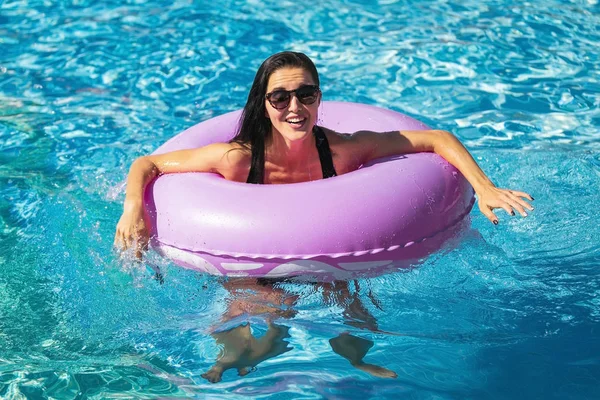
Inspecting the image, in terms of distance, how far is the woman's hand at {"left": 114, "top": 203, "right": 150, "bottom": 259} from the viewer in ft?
12.5

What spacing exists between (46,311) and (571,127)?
409 centimetres

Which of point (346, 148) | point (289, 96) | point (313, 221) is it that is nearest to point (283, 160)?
point (346, 148)

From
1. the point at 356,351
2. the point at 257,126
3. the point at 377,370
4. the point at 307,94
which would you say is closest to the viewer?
the point at 377,370

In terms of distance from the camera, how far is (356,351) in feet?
12.4

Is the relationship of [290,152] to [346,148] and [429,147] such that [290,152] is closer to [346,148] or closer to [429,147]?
[346,148]

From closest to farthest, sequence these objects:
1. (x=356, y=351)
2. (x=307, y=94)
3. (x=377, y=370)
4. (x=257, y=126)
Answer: (x=377, y=370) → (x=356, y=351) → (x=307, y=94) → (x=257, y=126)

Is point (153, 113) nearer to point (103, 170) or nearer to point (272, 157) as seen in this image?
point (103, 170)

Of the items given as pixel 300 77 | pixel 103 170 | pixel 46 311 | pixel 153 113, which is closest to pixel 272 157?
pixel 300 77

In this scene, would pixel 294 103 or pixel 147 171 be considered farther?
pixel 147 171

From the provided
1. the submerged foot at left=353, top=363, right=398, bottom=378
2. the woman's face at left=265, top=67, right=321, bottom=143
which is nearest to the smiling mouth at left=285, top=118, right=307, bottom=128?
the woman's face at left=265, top=67, right=321, bottom=143

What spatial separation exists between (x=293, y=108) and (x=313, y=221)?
0.58 m

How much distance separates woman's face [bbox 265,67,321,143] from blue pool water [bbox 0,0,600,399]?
2.58ft

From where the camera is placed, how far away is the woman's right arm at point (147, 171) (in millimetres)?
3840

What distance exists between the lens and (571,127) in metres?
6.18
